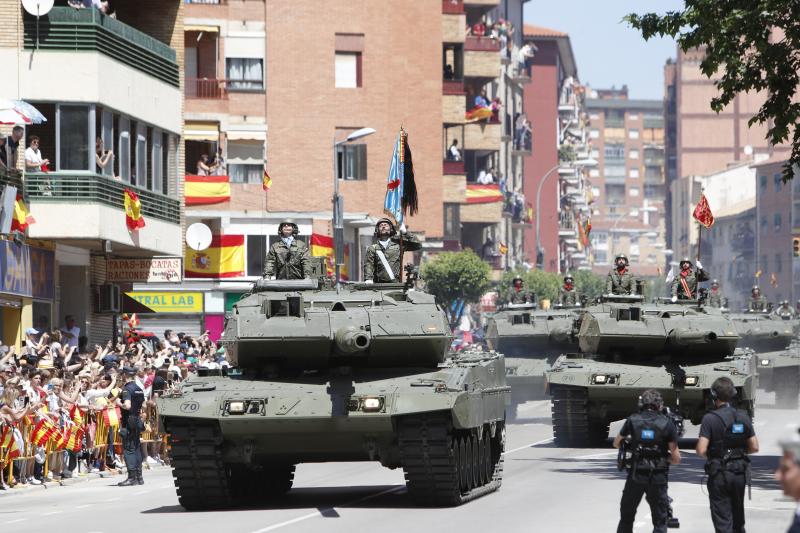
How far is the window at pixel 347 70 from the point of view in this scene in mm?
60719

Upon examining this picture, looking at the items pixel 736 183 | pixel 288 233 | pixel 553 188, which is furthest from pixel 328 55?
pixel 736 183

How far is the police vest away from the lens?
49.6 ft

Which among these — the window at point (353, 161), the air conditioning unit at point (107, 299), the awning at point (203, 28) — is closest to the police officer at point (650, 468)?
the air conditioning unit at point (107, 299)

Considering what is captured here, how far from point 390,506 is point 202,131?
3971 cm

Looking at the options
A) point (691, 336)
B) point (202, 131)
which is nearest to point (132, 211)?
point (691, 336)

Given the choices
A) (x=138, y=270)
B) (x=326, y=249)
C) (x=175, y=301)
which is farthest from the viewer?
(x=326, y=249)

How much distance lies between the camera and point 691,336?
1131 inches

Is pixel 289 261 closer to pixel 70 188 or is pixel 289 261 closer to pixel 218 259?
pixel 70 188

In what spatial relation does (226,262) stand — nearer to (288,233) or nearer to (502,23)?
(288,233)

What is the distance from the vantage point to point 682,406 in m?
29.0

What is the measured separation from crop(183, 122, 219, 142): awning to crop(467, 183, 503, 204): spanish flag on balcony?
27271mm

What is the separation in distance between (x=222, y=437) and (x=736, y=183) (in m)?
160

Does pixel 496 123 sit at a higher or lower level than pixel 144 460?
higher

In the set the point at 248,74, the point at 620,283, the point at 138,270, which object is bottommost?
the point at 620,283
